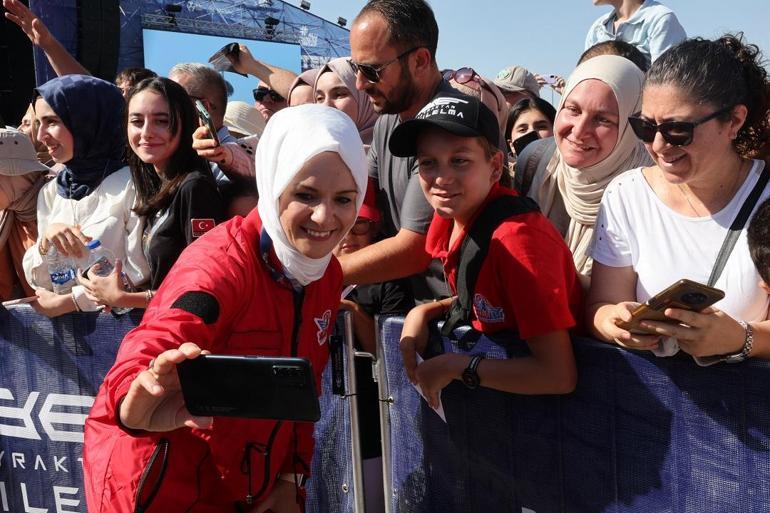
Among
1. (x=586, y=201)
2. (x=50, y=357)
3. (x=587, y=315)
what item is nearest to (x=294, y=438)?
(x=587, y=315)

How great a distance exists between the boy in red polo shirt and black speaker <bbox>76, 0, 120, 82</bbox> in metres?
7.17

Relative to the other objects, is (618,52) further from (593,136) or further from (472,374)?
(472,374)

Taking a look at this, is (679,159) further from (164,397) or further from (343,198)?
(164,397)

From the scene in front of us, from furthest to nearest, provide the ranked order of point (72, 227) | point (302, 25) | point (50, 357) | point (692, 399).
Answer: point (302, 25)
point (50, 357)
point (72, 227)
point (692, 399)

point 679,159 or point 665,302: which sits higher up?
point 679,159

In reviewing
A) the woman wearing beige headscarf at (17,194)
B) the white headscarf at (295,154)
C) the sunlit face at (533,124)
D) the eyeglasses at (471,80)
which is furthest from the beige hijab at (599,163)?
the woman wearing beige headscarf at (17,194)

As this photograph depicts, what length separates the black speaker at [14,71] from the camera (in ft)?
28.1

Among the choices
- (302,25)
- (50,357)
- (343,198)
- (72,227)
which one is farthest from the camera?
(302,25)

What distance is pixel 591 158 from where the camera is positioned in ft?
8.47

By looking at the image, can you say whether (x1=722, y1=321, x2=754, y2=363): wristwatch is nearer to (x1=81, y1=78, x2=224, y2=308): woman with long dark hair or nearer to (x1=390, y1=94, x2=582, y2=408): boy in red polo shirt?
(x1=390, y1=94, x2=582, y2=408): boy in red polo shirt

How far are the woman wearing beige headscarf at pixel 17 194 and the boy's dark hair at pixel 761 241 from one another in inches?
130

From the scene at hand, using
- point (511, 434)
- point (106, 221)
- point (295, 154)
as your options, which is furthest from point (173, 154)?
point (511, 434)

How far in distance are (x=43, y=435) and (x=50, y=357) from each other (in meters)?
0.37

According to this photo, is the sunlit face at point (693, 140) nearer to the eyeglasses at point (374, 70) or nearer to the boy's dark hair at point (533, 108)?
the eyeglasses at point (374, 70)
